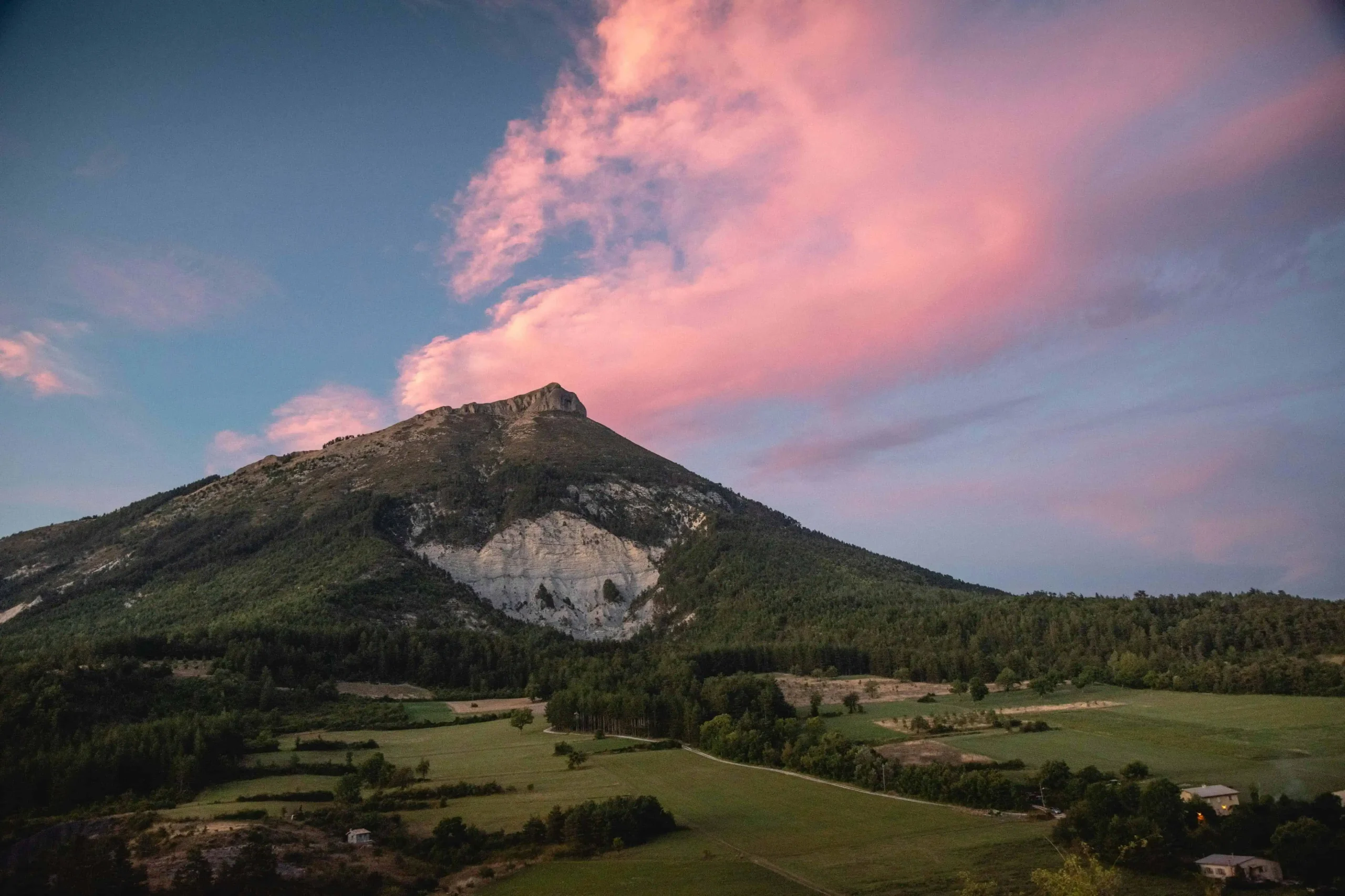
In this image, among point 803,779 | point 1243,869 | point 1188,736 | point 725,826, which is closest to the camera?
point 1243,869

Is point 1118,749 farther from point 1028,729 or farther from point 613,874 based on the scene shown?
point 613,874

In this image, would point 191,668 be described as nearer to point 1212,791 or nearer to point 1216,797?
point 1212,791

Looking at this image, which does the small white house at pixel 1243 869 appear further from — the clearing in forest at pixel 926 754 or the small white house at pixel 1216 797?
the clearing in forest at pixel 926 754

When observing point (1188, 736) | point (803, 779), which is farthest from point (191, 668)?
point (1188, 736)

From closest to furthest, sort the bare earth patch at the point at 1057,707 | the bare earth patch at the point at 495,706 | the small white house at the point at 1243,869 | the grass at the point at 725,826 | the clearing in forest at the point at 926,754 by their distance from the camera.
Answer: the small white house at the point at 1243,869 < the grass at the point at 725,826 < the clearing in forest at the point at 926,754 < the bare earth patch at the point at 1057,707 < the bare earth patch at the point at 495,706

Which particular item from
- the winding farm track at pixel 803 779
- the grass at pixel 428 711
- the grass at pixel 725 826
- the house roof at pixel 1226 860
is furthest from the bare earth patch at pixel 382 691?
the house roof at pixel 1226 860

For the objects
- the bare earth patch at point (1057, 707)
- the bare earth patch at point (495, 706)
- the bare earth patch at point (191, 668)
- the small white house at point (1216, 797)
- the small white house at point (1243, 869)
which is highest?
the bare earth patch at point (191, 668)
